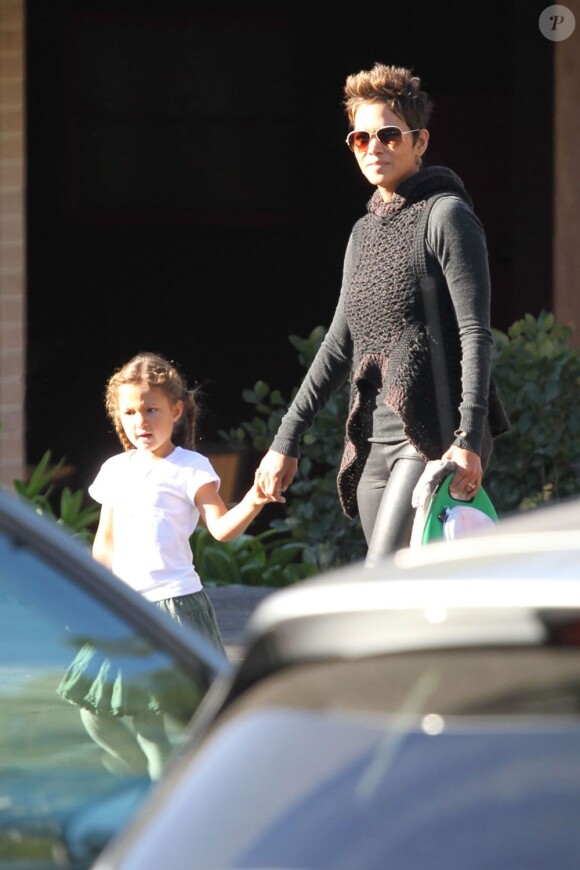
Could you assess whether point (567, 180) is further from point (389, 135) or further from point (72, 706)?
point (72, 706)

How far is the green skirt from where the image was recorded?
273cm

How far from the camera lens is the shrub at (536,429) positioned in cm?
753

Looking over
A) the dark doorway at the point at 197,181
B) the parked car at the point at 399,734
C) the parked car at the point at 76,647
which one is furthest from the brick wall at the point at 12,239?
the parked car at the point at 399,734

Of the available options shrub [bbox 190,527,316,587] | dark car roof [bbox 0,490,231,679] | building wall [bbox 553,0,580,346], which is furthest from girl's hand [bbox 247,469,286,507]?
building wall [bbox 553,0,580,346]

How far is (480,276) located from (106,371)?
19.6 feet

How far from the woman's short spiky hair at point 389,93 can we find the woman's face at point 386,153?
2 centimetres

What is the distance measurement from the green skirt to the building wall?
22.2ft

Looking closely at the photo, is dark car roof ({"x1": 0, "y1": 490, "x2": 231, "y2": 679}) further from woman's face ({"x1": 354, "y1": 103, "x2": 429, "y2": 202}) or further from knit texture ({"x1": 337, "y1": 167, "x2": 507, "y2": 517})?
woman's face ({"x1": 354, "y1": 103, "x2": 429, "y2": 202})

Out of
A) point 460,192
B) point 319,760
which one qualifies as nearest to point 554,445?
point 460,192

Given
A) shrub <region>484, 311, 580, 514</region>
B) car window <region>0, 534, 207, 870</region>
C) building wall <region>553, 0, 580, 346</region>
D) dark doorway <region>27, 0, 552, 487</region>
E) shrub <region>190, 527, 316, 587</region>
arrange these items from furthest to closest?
dark doorway <region>27, 0, 552, 487</region>
building wall <region>553, 0, 580, 346</region>
shrub <region>190, 527, 316, 587</region>
shrub <region>484, 311, 580, 514</region>
car window <region>0, 534, 207, 870</region>

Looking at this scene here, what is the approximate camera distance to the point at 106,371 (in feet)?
33.9

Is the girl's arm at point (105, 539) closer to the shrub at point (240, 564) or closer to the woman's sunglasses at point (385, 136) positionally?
the woman's sunglasses at point (385, 136)

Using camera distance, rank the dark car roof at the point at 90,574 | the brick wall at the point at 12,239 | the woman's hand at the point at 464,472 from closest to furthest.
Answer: the dark car roof at the point at 90,574, the woman's hand at the point at 464,472, the brick wall at the point at 12,239

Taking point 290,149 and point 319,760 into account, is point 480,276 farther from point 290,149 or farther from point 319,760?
point 290,149
